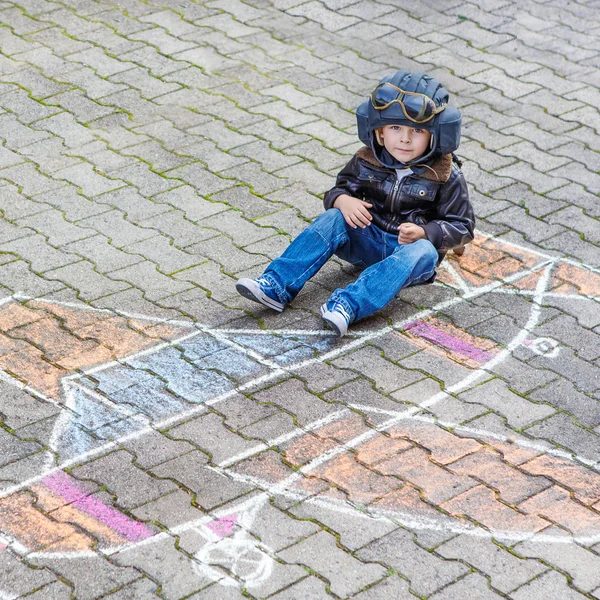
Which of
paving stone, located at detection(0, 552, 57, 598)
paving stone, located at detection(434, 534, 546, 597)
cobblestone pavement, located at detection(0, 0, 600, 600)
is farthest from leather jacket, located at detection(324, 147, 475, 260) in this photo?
paving stone, located at detection(0, 552, 57, 598)

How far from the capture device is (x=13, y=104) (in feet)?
26.3

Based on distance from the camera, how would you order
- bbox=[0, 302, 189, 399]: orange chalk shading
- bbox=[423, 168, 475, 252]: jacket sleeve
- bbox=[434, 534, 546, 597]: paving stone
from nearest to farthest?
bbox=[434, 534, 546, 597]: paving stone → bbox=[0, 302, 189, 399]: orange chalk shading → bbox=[423, 168, 475, 252]: jacket sleeve

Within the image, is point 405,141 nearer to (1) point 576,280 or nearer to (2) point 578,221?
(1) point 576,280

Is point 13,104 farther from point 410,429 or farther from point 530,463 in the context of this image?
point 530,463

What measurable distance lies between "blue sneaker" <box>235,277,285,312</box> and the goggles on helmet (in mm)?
1105

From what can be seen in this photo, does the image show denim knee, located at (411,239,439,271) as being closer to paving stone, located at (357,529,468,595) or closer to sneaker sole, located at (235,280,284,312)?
sneaker sole, located at (235,280,284,312)

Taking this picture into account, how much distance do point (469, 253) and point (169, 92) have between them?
2.95m

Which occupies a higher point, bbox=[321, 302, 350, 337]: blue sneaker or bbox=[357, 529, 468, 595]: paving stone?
bbox=[321, 302, 350, 337]: blue sneaker

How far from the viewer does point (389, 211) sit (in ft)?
19.5

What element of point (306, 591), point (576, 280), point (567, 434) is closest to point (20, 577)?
point (306, 591)

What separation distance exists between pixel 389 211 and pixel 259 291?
85 centimetres

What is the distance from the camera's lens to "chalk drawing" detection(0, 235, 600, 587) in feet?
14.5

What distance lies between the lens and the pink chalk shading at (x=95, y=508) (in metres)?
4.40

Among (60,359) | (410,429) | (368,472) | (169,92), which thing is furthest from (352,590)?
(169,92)
